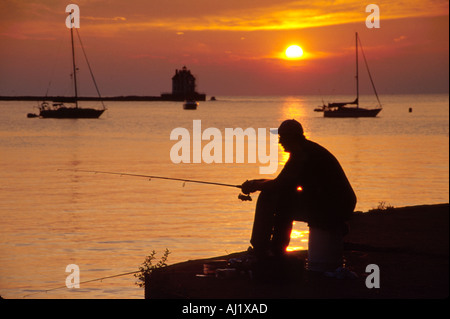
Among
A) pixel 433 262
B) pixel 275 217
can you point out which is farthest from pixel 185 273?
pixel 433 262

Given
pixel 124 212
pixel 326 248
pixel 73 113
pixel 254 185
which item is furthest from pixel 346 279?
pixel 73 113

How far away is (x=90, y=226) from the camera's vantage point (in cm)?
1608

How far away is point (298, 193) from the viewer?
643 centimetres

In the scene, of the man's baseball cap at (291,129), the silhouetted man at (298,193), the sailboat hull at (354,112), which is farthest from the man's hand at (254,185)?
the sailboat hull at (354,112)

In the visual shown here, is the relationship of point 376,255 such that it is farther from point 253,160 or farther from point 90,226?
point 253,160

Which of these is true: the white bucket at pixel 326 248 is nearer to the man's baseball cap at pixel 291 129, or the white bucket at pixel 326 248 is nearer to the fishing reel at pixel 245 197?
the fishing reel at pixel 245 197

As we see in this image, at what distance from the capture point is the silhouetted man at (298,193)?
6348 millimetres

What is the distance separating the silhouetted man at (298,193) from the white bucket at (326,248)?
0.52 feet

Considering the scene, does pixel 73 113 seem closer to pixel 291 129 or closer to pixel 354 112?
pixel 354 112

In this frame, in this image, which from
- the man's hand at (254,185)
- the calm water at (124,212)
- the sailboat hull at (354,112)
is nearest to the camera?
the man's hand at (254,185)

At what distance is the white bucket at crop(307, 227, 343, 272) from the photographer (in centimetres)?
659

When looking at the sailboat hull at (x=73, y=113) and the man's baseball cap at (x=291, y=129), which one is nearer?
the man's baseball cap at (x=291, y=129)
